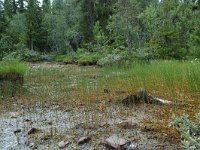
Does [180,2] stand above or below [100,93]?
above

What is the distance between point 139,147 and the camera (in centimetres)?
572

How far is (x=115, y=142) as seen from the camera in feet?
18.9

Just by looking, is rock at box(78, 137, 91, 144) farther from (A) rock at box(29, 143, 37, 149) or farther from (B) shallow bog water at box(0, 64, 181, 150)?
(A) rock at box(29, 143, 37, 149)

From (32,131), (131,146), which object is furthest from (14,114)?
(131,146)

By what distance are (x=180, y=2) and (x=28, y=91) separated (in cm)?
2093

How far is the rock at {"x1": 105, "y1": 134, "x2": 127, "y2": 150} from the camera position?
5625 millimetres

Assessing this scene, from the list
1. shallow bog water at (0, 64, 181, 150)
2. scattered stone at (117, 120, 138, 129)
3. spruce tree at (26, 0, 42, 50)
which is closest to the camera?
shallow bog water at (0, 64, 181, 150)

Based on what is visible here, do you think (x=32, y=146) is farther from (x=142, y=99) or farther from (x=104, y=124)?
(x=142, y=99)

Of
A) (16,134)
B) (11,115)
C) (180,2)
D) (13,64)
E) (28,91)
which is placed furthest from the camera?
(180,2)

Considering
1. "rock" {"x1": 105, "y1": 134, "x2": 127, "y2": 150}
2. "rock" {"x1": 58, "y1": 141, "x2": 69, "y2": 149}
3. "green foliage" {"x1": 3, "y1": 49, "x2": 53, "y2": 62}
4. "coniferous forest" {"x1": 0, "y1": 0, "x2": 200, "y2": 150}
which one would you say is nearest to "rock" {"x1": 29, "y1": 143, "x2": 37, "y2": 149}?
"coniferous forest" {"x1": 0, "y1": 0, "x2": 200, "y2": 150}

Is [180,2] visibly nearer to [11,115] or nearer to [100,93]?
[100,93]

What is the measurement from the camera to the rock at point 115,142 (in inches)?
221

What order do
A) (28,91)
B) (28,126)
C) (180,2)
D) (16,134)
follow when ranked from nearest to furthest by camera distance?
(16,134) → (28,126) → (28,91) → (180,2)

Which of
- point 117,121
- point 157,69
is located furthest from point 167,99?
point 117,121
